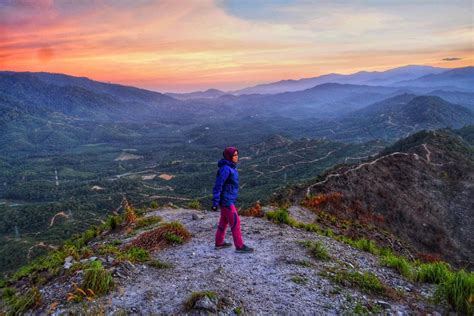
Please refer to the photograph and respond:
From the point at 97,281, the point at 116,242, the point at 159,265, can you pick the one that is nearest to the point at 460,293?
the point at 159,265

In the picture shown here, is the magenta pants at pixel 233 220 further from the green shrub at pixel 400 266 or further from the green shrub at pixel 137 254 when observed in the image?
the green shrub at pixel 400 266

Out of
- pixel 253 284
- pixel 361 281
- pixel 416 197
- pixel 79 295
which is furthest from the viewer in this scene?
pixel 416 197

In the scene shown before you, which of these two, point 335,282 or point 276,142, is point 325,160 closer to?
point 276,142

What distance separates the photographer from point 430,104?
17362cm

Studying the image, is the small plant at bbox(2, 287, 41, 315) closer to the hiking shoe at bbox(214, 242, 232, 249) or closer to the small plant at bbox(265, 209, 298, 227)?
the hiking shoe at bbox(214, 242, 232, 249)

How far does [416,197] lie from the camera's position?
2764 centimetres

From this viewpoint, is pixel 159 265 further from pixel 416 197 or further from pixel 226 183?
pixel 416 197

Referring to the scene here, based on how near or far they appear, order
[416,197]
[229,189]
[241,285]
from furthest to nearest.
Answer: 1. [416,197]
2. [229,189]
3. [241,285]

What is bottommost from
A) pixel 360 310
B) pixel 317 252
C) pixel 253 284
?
pixel 317 252

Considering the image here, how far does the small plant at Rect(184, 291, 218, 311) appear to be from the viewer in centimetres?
572

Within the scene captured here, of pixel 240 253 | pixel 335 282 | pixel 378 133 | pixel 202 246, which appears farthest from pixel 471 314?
pixel 378 133

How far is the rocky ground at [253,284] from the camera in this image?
19.6 feet

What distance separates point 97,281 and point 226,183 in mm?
4016

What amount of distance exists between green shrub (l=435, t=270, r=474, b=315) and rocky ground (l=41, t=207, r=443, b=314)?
326 millimetres
